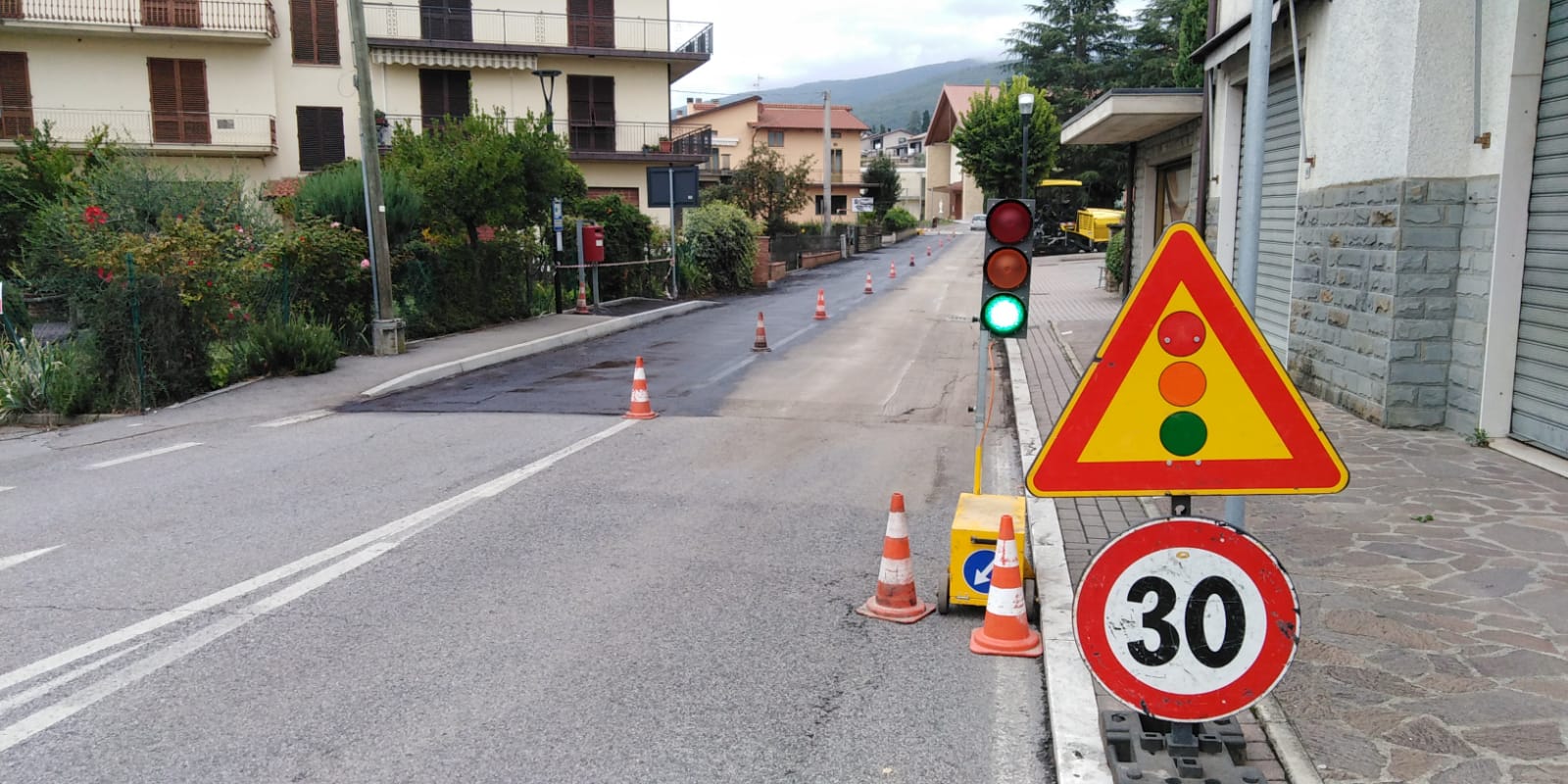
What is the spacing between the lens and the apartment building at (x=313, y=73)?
1310 inches

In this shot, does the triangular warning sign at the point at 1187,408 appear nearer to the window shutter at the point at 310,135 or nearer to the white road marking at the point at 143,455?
the white road marking at the point at 143,455

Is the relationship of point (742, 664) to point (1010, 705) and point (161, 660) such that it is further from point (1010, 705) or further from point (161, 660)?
point (161, 660)

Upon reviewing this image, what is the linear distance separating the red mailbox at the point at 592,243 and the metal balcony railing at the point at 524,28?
16277 millimetres

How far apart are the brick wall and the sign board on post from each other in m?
18.3

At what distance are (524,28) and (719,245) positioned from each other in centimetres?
1269

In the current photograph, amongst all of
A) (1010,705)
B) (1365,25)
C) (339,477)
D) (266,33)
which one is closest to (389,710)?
(1010,705)

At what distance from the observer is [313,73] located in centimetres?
3547

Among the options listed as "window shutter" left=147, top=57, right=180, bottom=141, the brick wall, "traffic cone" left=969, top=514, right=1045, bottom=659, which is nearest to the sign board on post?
"window shutter" left=147, top=57, right=180, bottom=141

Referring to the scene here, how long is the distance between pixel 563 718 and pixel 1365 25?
9162 mm

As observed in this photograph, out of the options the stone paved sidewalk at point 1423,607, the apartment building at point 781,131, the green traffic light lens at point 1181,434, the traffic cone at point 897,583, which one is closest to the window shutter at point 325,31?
the stone paved sidewalk at point 1423,607

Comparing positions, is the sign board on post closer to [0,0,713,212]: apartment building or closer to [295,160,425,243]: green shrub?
[0,0,713,212]: apartment building

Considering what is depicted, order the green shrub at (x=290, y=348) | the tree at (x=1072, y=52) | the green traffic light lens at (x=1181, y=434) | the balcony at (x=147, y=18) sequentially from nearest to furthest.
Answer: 1. the green traffic light lens at (x=1181, y=434)
2. the green shrub at (x=290, y=348)
3. the balcony at (x=147, y=18)
4. the tree at (x=1072, y=52)

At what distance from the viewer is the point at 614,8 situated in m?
38.8

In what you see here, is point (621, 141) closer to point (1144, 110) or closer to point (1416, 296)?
point (1144, 110)
